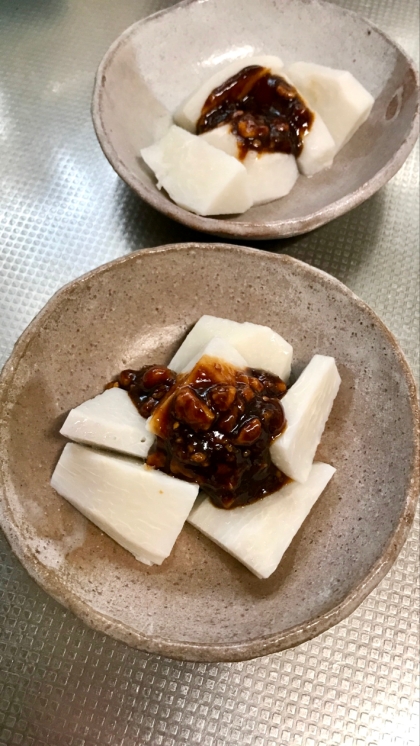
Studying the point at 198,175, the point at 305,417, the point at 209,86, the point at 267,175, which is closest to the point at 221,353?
the point at 305,417

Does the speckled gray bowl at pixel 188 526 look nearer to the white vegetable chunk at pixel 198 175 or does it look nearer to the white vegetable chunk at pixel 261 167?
the white vegetable chunk at pixel 198 175

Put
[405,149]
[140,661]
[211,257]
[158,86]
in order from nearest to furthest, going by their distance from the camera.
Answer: [140,661] < [211,257] < [405,149] < [158,86]

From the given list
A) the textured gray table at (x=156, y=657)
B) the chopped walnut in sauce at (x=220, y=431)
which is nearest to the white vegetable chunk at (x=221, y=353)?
the chopped walnut in sauce at (x=220, y=431)

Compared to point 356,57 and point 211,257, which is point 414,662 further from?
point 356,57

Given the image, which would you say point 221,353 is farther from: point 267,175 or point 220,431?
point 267,175

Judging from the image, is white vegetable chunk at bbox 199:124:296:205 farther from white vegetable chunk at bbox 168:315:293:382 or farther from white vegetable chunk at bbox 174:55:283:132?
white vegetable chunk at bbox 168:315:293:382

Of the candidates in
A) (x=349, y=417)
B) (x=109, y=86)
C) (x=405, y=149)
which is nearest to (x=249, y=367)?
(x=349, y=417)

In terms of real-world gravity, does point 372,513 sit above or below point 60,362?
above

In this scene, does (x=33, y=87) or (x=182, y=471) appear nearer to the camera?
(x=182, y=471)
